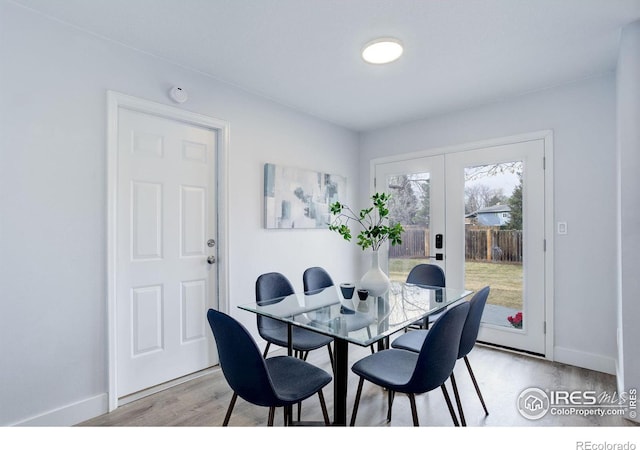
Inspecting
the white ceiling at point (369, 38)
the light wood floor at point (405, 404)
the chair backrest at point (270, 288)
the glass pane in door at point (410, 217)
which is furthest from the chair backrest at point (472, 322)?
the glass pane in door at point (410, 217)

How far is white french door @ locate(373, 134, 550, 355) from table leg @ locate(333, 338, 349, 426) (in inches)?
87.9

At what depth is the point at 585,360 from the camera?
275 cm

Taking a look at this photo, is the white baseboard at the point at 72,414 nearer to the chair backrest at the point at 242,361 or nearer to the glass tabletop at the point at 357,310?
the glass tabletop at the point at 357,310

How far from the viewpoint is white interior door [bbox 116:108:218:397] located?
2340 mm

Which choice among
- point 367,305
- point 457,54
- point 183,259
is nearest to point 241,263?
point 183,259

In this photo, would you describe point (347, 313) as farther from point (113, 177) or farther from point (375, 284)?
point (113, 177)

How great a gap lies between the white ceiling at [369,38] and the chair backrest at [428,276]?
1602 mm

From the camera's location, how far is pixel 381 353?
199cm

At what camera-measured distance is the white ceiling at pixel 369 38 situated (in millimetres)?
1897

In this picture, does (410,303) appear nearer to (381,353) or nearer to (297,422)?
(381,353)

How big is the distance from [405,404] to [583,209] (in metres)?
2.15
